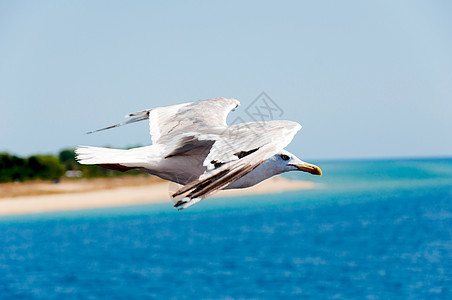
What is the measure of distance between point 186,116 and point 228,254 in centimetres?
2306

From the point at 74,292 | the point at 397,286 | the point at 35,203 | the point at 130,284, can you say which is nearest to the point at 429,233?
the point at 397,286

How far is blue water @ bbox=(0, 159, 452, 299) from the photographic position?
20.5m

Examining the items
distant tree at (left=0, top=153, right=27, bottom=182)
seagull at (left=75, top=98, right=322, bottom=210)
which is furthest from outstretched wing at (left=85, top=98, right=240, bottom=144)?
distant tree at (left=0, top=153, right=27, bottom=182)

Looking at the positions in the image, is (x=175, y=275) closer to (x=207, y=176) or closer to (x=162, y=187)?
(x=207, y=176)

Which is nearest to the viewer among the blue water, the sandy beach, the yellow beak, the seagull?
the seagull

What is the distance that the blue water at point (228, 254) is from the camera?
67.1ft

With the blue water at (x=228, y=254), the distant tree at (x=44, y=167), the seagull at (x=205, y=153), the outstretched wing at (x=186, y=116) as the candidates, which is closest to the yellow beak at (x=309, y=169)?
the seagull at (x=205, y=153)

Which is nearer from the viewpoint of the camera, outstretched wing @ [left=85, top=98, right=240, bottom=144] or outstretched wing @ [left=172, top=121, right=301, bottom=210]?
outstretched wing @ [left=172, top=121, right=301, bottom=210]

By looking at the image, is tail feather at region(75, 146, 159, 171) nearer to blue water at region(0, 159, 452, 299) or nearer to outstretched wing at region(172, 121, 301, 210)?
outstretched wing at region(172, 121, 301, 210)

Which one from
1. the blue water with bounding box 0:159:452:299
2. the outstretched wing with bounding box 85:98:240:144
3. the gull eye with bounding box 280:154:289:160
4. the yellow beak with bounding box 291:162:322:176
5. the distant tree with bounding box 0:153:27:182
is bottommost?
the blue water with bounding box 0:159:452:299

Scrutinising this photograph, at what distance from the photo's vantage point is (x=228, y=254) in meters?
27.3

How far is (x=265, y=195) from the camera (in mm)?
62656

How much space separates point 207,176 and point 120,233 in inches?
1238

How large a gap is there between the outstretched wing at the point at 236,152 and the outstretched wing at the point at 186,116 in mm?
890
